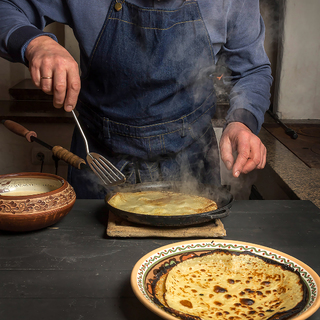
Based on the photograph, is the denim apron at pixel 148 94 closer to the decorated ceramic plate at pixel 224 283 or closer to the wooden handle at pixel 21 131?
the wooden handle at pixel 21 131

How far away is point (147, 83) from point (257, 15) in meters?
0.63

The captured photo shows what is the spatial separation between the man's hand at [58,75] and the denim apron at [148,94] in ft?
1.35

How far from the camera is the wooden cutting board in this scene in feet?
3.42

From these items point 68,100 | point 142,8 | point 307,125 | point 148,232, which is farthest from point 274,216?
point 307,125

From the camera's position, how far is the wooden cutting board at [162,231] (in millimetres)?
1042

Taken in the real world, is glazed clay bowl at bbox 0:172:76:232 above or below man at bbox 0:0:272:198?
below

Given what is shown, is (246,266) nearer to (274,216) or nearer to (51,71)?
(274,216)

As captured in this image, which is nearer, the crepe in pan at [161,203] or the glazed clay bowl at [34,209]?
the glazed clay bowl at [34,209]

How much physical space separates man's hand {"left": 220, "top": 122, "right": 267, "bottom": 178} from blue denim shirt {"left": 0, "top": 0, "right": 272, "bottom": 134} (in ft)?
0.49

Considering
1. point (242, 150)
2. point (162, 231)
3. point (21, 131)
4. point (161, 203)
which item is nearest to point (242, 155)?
point (242, 150)

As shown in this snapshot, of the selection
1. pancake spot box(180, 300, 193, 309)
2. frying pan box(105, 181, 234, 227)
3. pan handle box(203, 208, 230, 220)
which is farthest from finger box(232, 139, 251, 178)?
pancake spot box(180, 300, 193, 309)

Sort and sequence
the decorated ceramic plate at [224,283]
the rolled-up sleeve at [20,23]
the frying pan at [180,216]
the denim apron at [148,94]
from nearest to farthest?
the decorated ceramic plate at [224,283] → the frying pan at [180,216] → the rolled-up sleeve at [20,23] → the denim apron at [148,94]

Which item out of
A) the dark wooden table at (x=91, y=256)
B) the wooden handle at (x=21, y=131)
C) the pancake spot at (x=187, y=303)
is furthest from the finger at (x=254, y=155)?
the wooden handle at (x=21, y=131)

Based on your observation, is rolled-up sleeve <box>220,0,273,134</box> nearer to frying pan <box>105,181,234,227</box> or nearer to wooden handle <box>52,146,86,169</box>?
frying pan <box>105,181,234,227</box>
